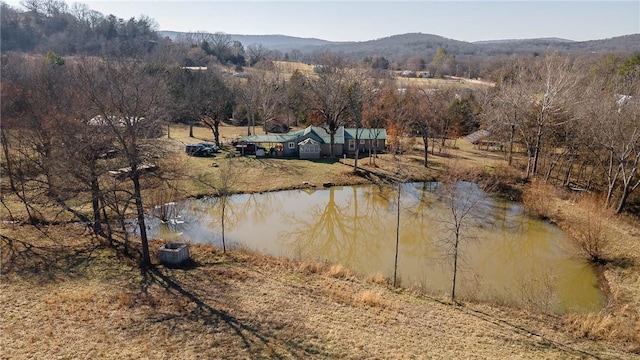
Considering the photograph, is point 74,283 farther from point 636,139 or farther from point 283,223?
point 636,139

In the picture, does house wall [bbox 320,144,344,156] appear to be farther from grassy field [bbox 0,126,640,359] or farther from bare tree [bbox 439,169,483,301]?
grassy field [bbox 0,126,640,359]

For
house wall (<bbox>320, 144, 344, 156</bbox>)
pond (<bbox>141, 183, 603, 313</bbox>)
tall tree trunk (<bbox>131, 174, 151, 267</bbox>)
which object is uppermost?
tall tree trunk (<bbox>131, 174, 151, 267</bbox>)

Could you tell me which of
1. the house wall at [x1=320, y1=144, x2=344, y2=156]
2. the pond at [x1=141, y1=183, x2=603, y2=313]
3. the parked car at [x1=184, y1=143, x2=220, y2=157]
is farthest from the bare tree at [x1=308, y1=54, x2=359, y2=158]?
the parked car at [x1=184, y1=143, x2=220, y2=157]

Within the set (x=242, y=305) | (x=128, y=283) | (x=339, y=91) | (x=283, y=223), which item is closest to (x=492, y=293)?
(x=242, y=305)

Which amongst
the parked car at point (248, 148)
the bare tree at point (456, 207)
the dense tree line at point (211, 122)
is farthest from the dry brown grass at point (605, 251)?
the parked car at point (248, 148)

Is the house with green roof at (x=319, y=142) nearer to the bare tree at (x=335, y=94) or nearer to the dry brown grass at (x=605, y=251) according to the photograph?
the bare tree at (x=335, y=94)

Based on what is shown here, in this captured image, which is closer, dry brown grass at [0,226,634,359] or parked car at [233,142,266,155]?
dry brown grass at [0,226,634,359]
